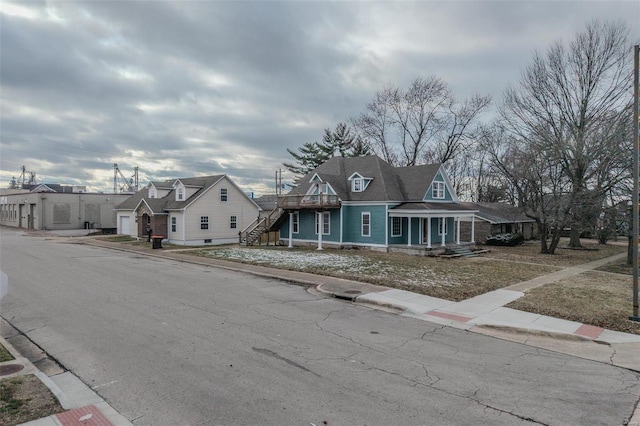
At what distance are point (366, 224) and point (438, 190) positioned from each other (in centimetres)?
681

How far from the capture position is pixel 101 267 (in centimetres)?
1842

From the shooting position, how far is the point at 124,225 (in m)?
43.9

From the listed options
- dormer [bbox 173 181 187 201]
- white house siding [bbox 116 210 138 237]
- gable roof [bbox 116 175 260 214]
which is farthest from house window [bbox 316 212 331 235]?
white house siding [bbox 116 210 138 237]

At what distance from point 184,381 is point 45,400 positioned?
5.66 feet

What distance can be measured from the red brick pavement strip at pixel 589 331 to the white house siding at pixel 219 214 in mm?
30019

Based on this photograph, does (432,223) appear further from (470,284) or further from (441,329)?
(441,329)

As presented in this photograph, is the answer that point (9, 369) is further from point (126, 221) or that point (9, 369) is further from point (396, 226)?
point (126, 221)

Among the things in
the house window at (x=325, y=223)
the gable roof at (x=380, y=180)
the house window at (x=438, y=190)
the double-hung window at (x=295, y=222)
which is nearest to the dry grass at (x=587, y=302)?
the gable roof at (x=380, y=180)

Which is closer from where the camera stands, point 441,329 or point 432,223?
point 441,329

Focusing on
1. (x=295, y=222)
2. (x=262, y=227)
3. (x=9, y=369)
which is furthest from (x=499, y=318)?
(x=262, y=227)

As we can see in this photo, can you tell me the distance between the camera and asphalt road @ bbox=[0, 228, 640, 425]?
500cm

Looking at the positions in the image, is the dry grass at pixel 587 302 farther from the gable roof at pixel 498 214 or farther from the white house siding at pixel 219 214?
the white house siding at pixel 219 214

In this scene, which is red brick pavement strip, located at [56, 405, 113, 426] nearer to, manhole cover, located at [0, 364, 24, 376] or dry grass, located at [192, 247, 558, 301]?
manhole cover, located at [0, 364, 24, 376]

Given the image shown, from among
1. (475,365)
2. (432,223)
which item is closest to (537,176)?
(432,223)
